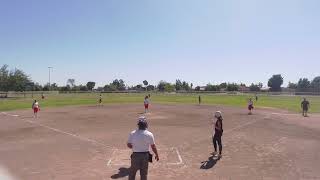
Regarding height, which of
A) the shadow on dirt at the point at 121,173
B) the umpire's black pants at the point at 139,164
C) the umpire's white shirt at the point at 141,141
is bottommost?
the shadow on dirt at the point at 121,173

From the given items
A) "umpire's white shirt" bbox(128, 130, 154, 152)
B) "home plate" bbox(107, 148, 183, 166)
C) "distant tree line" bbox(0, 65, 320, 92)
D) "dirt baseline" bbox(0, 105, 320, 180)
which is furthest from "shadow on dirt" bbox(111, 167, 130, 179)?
"distant tree line" bbox(0, 65, 320, 92)

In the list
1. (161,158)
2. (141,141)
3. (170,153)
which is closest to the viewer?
(141,141)

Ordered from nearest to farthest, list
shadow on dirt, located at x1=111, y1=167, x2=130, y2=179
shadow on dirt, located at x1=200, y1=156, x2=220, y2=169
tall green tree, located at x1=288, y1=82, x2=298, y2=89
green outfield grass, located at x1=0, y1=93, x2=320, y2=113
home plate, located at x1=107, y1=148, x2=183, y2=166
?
shadow on dirt, located at x1=111, y1=167, x2=130, y2=179 → shadow on dirt, located at x1=200, y1=156, x2=220, y2=169 → home plate, located at x1=107, y1=148, x2=183, y2=166 → green outfield grass, located at x1=0, y1=93, x2=320, y2=113 → tall green tree, located at x1=288, y1=82, x2=298, y2=89

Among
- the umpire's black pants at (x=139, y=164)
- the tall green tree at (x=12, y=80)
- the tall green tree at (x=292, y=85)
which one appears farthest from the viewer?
the tall green tree at (x=292, y=85)

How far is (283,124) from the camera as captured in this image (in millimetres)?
26531

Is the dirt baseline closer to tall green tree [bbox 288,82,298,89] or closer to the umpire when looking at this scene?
the umpire

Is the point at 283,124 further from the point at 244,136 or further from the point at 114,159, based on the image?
the point at 114,159

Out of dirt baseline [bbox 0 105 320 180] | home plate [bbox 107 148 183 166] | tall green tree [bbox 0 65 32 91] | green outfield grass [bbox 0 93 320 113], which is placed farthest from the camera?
tall green tree [bbox 0 65 32 91]

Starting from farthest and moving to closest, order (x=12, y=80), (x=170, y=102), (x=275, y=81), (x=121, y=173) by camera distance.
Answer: (x=275, y=81) < (x=12, y=80) < (x=170, y=102) < (x=121, y=173)

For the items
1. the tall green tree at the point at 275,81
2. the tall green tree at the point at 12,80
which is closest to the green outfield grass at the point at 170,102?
the tall green tree at the point at 12,80

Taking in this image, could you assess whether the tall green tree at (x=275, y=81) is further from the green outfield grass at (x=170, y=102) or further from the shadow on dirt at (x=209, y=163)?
the shadow on dirt at (x=209, y=163)

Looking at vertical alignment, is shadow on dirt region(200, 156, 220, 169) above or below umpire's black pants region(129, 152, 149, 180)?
below

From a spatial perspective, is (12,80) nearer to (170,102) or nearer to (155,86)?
(170,102)

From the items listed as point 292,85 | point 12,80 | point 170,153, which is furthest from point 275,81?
point 170,153
